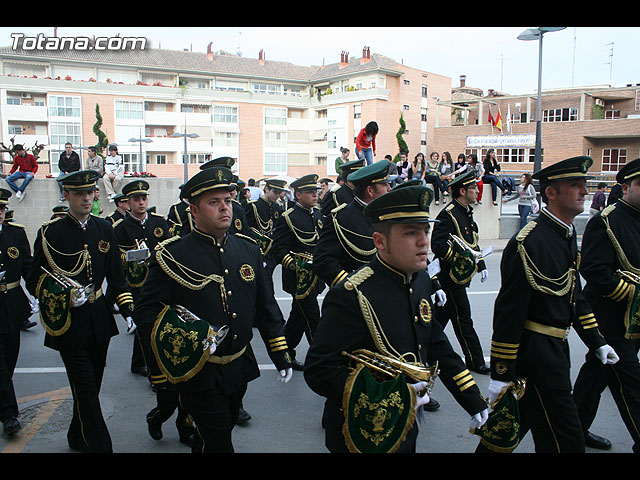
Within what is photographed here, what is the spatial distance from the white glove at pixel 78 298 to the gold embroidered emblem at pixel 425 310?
2.94 m

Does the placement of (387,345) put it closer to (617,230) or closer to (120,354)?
(617,230)

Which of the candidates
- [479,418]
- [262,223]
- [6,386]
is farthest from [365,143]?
[479,418]

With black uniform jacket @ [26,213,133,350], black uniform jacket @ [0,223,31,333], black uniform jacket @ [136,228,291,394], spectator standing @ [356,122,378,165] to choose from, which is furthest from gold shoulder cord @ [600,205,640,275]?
spectator standing @ [356,122,378,165]

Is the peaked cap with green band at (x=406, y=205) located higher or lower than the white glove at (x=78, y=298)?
higher

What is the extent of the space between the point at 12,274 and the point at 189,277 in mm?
3016

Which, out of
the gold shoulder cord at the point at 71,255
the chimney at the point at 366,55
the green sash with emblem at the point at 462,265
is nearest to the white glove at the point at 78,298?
the gold shoulder cord at the point at 71,255

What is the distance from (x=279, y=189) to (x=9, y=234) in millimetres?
5529

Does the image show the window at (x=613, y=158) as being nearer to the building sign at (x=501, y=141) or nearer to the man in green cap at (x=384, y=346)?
the building sign at (x=501, y=141)

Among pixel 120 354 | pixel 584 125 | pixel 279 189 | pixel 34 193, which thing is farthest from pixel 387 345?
pixel 584 125

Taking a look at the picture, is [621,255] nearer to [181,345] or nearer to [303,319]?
[181,345]

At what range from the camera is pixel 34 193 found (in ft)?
54.3

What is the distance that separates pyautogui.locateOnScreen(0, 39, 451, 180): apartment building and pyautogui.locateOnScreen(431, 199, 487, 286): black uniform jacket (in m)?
47.4

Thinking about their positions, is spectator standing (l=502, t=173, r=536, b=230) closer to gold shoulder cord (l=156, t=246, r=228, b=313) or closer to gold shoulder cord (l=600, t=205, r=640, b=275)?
gold shoulder cord (l=600, t=205, r=640, b=275)

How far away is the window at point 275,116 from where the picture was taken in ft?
219
